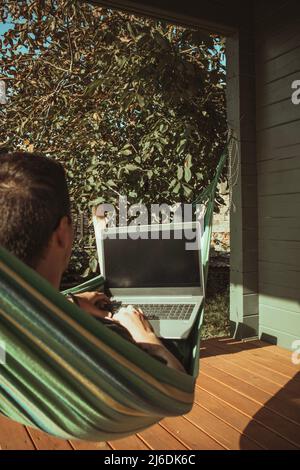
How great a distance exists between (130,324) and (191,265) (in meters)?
0.95

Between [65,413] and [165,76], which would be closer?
[65,413]

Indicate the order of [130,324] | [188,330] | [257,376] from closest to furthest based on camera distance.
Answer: [130,324] < [188,330] < [257,376]

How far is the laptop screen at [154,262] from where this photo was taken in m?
1.93

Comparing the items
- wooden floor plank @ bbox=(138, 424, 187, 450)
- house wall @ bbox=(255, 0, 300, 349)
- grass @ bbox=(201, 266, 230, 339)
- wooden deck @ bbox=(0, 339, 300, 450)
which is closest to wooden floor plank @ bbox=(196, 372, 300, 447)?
wooden deck @ bbox=(0, 339, 300, 450)

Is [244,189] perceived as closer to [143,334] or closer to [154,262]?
[154,262]

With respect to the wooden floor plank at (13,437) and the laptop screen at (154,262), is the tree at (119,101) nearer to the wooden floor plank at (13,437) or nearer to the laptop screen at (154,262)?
the laptop screen at (154,262)

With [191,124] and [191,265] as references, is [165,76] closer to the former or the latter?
[191,124]

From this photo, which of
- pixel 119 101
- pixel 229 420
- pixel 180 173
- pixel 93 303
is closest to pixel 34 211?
pixel 93 303

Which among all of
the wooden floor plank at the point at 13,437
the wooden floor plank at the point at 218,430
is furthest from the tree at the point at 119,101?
the wooden floor plank at the point at 13,437

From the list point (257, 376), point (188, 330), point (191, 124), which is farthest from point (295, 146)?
point (188, 330)

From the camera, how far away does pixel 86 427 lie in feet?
2.99

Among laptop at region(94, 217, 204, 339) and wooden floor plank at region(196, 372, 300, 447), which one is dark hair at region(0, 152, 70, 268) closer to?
laptop at region(94, 217, 204, 339)

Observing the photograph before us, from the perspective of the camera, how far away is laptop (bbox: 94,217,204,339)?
1906 mm

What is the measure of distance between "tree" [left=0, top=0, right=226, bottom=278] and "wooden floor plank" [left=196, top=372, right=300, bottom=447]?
1.49 metres
